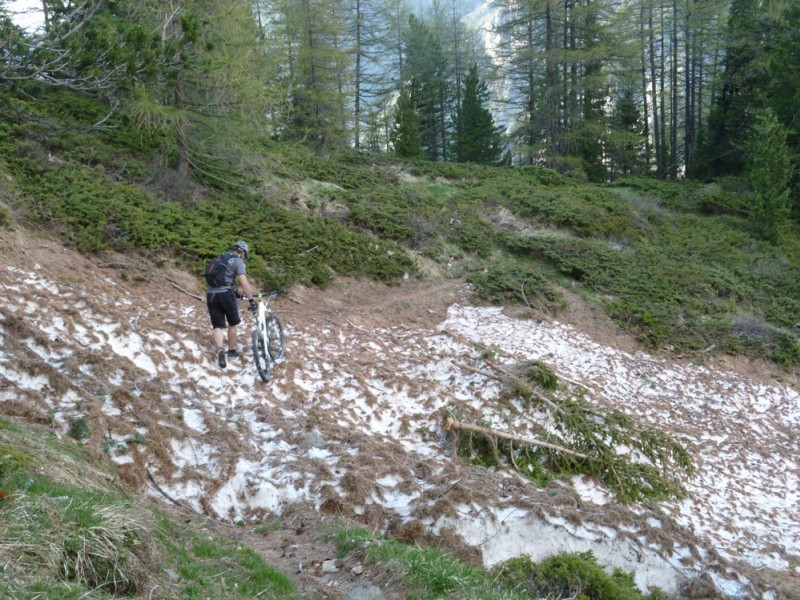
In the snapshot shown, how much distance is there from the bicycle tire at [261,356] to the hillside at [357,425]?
0.25 metres

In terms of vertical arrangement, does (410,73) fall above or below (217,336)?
above

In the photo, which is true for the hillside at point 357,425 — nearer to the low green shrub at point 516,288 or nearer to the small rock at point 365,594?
the small rock at point 365,594

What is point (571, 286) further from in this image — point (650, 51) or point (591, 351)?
point (650, 51)

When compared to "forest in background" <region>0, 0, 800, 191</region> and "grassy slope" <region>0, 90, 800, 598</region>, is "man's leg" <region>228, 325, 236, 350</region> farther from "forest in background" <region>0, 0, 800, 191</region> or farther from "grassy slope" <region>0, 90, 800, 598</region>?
"grassy slope" <region>0, 90, 800, 598</region>

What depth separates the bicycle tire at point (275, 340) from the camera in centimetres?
1001

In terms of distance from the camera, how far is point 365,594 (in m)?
4.68

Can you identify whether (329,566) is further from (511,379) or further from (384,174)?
(384,174)

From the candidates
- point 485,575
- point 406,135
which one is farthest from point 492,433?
point 406,135

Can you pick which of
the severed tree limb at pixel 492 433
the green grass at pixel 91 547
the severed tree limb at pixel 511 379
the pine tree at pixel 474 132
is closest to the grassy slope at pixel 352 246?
the green grass at pixel 91 547

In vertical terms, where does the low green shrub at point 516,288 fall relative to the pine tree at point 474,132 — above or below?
below

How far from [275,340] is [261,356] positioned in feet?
2.48

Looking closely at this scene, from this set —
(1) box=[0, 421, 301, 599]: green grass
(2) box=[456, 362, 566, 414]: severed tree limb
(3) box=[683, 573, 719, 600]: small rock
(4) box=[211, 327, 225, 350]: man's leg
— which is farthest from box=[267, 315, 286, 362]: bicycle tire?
(3) box=[683, 573, 719, 600]: small rock

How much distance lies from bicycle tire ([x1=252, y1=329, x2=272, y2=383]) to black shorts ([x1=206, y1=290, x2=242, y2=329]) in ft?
1.61

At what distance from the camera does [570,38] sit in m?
31.2
